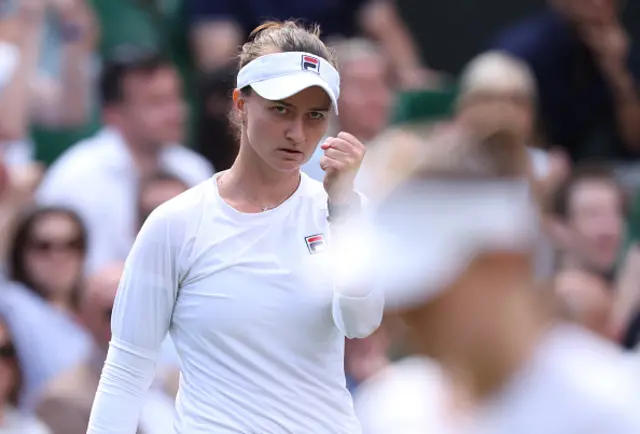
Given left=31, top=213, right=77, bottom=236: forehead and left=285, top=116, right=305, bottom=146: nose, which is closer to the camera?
left=285, top=116, right=305, bottom=146: nose

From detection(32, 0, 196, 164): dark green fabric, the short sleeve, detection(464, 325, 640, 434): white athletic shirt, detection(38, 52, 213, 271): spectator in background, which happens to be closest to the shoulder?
the short sleeve

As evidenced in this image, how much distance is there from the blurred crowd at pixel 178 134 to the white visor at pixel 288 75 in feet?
3.52

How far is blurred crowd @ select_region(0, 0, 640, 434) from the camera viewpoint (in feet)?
16.1

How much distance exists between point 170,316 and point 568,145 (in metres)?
4.31

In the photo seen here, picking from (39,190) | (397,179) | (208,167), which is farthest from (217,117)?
(397,179)

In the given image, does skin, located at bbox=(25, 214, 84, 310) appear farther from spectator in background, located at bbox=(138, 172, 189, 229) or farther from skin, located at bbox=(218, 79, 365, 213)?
skin, located at bbox=(218, 79, 365, 213)

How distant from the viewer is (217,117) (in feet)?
19.9

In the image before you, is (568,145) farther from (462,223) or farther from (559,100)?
(462,223)

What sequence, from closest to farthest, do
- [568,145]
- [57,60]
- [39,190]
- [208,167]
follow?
[39,190], [208,167], [57,60], [568,145]

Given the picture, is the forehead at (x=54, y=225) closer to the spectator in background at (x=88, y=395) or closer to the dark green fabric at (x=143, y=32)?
the spectator in background at (x=88, y=395)

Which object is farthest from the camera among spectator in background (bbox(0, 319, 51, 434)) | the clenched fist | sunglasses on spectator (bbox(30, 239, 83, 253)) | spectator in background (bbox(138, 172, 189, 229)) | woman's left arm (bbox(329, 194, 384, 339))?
spectator in background (bbox(138, 172, 189, 229))

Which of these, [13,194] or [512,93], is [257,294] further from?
[13,194]

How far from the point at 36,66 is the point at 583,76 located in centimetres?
288

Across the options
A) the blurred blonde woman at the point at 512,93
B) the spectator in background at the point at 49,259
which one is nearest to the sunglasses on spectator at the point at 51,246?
the spectator in background at the point at 49,259
